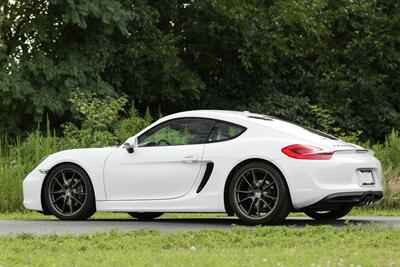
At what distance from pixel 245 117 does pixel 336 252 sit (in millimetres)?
3795

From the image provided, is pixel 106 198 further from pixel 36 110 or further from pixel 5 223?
pixel 36 110

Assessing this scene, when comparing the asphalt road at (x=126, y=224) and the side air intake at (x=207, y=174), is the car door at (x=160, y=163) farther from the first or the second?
the asphalt road at (x=126, y=224)

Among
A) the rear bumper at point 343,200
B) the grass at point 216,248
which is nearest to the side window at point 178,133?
the rear bumper at point 343,200

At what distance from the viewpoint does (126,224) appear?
1195 centimetres

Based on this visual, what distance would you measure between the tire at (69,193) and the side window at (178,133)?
3.12ft

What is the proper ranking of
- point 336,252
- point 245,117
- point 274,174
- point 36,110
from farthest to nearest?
point 36,110, point 245,117, point 274,174, point 336,252

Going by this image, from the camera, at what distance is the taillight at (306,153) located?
429 inches

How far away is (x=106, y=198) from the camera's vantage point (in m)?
12.1

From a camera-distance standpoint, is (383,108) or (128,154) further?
(383,108)

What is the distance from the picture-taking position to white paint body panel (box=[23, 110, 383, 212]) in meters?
10.8

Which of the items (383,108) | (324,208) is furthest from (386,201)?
(383,108)

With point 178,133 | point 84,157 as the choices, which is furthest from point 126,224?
point 178,133

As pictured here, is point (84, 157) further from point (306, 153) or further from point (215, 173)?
point (306, 153)

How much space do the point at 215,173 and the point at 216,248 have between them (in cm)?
262
